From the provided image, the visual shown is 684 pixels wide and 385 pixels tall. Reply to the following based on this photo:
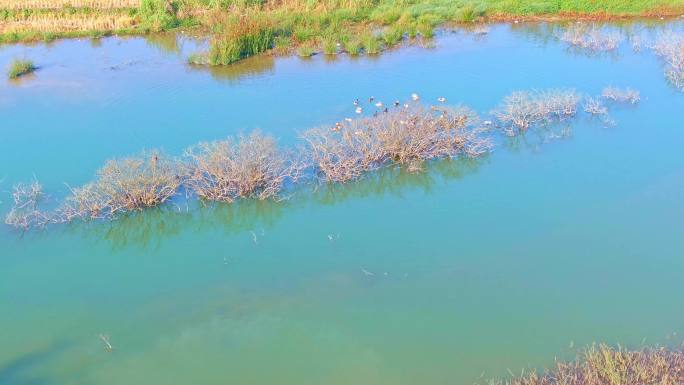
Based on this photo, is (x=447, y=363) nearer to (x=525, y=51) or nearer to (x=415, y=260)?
(x=415, y=260)

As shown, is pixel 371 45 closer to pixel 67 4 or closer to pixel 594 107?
pixel 594 107

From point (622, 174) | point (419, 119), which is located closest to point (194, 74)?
point (419, 119)

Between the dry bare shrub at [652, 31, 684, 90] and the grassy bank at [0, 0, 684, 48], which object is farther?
the grassy bank at [0, 0, 684, 48]

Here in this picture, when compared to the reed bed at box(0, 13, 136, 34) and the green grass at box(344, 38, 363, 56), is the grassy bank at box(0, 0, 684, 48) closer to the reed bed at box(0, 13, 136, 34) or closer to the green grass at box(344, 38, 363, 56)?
the reed bed at box(0, 13, 136, 34)

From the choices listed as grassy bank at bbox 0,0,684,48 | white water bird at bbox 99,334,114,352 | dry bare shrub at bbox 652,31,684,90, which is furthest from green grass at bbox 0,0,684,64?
white water bird at bbox 99,334,114,352

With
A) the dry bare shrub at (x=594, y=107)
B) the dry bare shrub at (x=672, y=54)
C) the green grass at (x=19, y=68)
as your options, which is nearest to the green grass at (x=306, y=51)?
the green grass at (x=19, y=68)

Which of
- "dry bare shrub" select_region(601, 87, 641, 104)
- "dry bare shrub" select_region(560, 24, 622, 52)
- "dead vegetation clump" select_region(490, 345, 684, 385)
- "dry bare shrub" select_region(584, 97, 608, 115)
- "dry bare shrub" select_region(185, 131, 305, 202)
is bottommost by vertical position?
"dead vegetation clump" select_region(490, 345, 684, 385)

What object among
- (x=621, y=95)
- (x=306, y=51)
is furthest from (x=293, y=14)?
(x=621, y=95)

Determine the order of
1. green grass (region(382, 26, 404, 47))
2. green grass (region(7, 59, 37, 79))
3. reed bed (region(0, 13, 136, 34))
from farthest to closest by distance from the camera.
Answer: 1. reed bed (region(0, 13, 136, 34))
2. green grass (region(382, 26, 404, 47))
3. green grass (region(7, 59, 37, 79))
